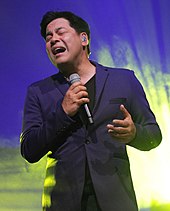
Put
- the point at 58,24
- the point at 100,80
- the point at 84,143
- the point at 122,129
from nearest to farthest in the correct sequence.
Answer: the point at 122,129 → the point at 84,143 → the point at 100,80 → the point at 58,24

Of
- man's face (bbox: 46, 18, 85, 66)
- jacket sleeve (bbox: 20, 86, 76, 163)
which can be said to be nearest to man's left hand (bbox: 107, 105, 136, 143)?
jacket sleeve (bbox: 20, 86, 76, 163)

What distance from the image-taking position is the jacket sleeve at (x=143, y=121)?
1078 millimetres

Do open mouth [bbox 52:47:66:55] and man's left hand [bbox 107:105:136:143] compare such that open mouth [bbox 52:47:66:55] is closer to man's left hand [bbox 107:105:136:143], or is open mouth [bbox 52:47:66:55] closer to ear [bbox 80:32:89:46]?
ear [bbox 80:32:89:46]

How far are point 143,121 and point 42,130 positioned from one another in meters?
0.34

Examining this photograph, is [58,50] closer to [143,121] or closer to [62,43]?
[62,43]

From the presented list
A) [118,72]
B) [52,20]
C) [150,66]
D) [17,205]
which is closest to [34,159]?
[118,72]

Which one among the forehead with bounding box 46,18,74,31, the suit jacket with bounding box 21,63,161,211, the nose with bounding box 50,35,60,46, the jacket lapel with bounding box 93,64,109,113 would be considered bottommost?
the suit jacket with bounding box 21,63,161,211

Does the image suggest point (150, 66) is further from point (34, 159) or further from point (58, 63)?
point (34, 159)

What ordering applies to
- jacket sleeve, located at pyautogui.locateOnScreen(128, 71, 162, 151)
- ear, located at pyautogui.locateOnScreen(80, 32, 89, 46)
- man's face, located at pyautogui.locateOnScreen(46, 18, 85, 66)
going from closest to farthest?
jacket sleeve, located at pyautogui.locateOnScreen(128, 71, 162, 151), man's face, located at pyautogui.locateOnScreen(46, 18, 85, 66), ear, located at pyautogui.locateOnScreen(80, 32, 89, 46)

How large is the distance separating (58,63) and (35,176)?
1.60 m

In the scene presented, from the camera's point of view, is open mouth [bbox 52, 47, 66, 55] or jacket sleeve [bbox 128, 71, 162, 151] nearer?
jacket sleeve [bbox 128, 71, 162, 151]

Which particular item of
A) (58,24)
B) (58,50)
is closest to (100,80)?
(58,50)

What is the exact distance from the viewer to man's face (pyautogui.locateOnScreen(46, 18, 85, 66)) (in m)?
1.19

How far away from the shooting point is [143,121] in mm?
1146
